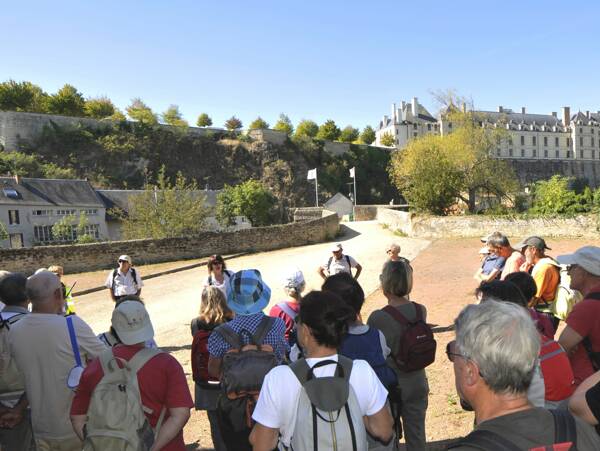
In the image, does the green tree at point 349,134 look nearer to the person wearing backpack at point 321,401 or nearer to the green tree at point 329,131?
the green tree at point 329,131

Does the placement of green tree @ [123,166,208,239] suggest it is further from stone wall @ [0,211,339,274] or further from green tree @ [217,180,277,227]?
green tree @ [217,180,277,227]

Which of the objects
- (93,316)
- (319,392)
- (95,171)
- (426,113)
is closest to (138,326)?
(319,392)

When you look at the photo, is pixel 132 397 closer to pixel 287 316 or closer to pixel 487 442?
pixel 487 442

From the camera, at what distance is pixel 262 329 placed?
2.90m

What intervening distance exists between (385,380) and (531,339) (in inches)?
62.7

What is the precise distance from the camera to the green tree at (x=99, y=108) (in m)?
65.8

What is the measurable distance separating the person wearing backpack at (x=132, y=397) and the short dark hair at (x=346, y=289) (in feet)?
4.48

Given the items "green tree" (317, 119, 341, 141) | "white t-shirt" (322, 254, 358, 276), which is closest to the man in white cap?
"white t-shirt" (322, 254, 358, 276)

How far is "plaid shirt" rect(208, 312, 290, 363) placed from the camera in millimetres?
2904

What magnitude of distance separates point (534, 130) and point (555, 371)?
102m

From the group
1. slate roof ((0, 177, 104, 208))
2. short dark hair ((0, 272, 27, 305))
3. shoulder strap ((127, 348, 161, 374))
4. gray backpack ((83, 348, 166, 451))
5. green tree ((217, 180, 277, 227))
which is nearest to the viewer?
gray backpack ((83, 348, 166, 451))

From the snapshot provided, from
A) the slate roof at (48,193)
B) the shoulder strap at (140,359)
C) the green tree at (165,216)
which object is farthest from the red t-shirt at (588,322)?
the slate roof at (48,193)

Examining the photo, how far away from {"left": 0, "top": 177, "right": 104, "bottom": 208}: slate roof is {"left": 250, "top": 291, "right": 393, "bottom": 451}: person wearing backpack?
1507 inches

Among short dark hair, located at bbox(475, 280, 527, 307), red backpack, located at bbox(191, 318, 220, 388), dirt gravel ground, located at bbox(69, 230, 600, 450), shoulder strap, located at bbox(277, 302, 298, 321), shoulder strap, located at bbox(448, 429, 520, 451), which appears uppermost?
short dark hair, located at bbox(475, 280, 527, 307)
